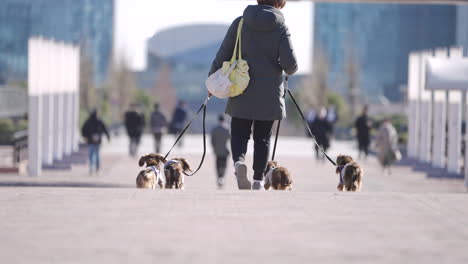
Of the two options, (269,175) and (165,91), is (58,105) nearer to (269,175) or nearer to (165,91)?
(269,175)

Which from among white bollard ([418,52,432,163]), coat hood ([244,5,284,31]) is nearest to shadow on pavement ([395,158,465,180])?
white bollard ([418,52,432,163])

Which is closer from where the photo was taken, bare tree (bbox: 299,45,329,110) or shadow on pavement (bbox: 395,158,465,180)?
shadow on pavement (bbox: 395,158,465,180)

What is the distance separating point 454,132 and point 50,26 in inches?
4461

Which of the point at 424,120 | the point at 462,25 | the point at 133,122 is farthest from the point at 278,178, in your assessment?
the point at 462,25

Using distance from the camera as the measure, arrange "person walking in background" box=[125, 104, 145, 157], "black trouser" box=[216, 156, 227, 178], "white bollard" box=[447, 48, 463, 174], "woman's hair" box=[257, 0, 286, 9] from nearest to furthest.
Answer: "woman's hair" box=[257, 0, 286, 9] → "black trouser" box=[216, 156, 227, 178] → "white bollard" box=[447, 48, 463, 174] → "person walking in background" box=[125, 104, 145, 157]

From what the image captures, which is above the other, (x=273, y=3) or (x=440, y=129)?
(x=273, y=3)

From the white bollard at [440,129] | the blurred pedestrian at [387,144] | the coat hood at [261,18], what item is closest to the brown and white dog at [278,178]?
the coat hood at [261,18]

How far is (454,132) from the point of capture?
3250cm

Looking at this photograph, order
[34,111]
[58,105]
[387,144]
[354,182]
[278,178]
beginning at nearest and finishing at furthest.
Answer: [278,178] < [354,182] < [34,111] < [387,144] < [58,105]

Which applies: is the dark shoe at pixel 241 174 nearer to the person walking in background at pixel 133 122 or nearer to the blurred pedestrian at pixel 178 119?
the person walking in background at pixel 133 122

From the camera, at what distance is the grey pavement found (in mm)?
6820

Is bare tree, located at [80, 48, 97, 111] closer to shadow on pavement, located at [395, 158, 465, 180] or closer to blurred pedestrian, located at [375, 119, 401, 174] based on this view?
shadow on pavement, located at [395, 158, 465, 180]

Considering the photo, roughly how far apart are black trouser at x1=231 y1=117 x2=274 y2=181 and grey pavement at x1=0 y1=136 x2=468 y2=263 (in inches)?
65.8

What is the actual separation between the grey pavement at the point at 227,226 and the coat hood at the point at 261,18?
5.84 feet
